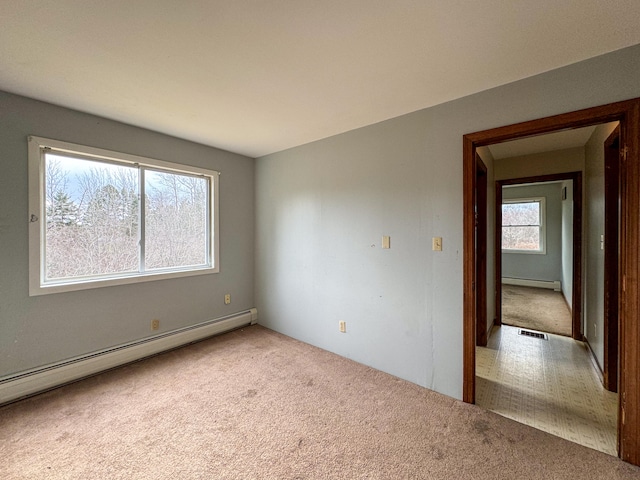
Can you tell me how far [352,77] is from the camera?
1864mm

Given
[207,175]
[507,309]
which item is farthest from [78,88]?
[507,309]

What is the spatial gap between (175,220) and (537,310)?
575 cm

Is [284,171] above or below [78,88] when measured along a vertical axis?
below

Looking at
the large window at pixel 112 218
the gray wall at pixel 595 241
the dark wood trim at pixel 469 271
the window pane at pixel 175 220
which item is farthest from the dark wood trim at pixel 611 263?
the window pane at pixel 175 220

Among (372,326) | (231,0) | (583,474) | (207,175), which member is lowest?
(583,474)

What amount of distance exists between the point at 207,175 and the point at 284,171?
3.17ft

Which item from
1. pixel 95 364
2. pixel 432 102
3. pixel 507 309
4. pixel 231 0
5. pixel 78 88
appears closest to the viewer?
pixel 231 0

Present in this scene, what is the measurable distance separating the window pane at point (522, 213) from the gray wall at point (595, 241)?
12.6 feet

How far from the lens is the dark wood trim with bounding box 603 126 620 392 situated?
2.22 m

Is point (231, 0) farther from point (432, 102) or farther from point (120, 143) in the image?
point (120, 143)

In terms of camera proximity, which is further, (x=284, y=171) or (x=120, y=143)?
(x=284, y=171)

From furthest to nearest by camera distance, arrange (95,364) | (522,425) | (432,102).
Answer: (95,364) < (432,102) < (522,425)

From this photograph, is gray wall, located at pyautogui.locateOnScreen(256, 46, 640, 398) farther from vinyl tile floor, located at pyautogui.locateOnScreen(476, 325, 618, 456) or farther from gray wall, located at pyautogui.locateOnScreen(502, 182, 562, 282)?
gray wall, located at pyautogui.locateOnScreen(502, 182, 562, 282)

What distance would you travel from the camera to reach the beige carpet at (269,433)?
149cm
